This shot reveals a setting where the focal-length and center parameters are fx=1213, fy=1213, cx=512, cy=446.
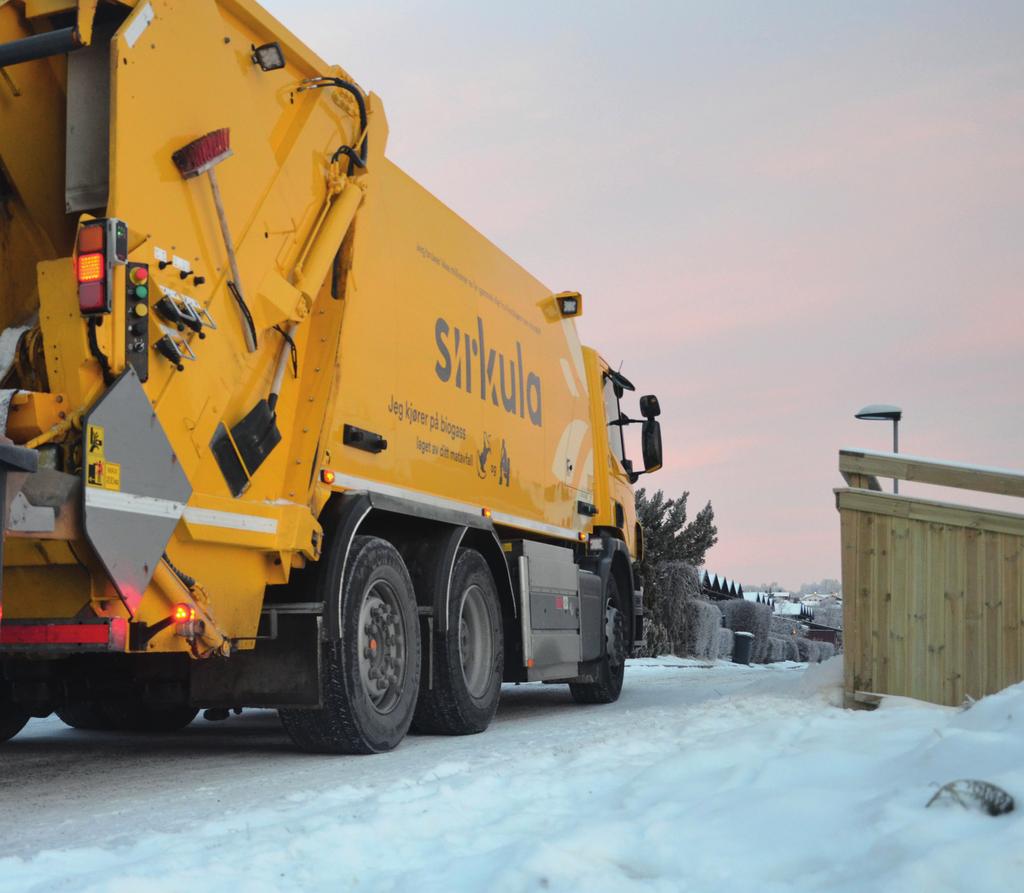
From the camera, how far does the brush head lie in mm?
5551

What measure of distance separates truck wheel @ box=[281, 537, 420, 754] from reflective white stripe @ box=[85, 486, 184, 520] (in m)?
1.29

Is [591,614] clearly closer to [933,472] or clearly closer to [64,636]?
[933,472]

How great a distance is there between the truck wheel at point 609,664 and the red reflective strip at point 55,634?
690 centimetres

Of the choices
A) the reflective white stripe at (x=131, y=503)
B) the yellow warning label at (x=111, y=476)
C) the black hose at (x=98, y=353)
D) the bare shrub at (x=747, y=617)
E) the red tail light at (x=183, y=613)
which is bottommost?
the bare shrub at (x=747, y=617)

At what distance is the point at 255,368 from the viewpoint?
6.06 meters

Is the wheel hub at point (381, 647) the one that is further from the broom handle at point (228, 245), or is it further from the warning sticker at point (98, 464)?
the warning sticker at point (98, 464)

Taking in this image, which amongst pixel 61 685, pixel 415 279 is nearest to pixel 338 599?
pixel 61 685

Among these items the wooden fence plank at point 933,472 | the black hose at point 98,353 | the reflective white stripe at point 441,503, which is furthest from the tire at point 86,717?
the wooden fence plank at point 933,472

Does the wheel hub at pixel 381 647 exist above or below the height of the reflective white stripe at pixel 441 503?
below

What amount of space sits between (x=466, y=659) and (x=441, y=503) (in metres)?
1.15

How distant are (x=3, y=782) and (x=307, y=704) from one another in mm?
1556

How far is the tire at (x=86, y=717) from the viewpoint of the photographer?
849 centimetres

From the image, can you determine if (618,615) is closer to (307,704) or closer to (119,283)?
(307,704)

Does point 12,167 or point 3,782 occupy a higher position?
point 12,167
